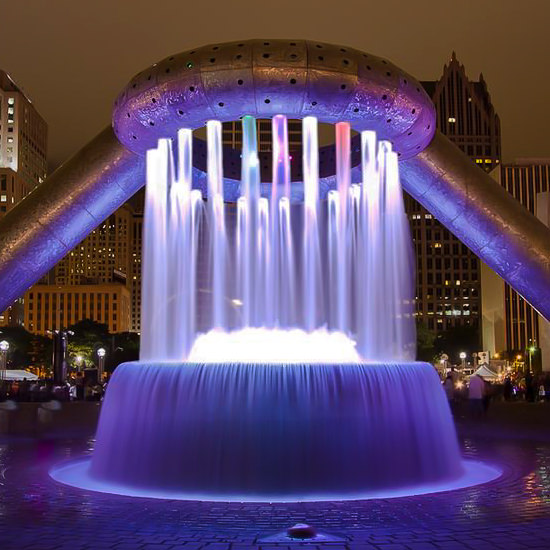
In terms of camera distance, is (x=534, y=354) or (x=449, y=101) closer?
(x=534, y=354)

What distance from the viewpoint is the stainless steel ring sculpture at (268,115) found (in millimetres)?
10867

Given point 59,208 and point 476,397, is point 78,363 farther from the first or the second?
point 59,208

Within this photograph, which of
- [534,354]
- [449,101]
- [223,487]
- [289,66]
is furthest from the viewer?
[449,101]

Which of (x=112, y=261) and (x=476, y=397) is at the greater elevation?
(x=112, y=261)

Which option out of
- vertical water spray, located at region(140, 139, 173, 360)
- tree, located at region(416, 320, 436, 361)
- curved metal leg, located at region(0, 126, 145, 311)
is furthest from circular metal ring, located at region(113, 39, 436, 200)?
tree, located at region(416, 320, 436, 361)

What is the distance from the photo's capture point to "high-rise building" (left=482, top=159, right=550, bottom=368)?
10869 cm

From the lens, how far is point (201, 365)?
33.3 ft

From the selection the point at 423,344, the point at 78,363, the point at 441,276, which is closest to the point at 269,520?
the point at 423,344

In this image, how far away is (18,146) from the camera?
140 m

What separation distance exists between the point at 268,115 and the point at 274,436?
4.73 metres

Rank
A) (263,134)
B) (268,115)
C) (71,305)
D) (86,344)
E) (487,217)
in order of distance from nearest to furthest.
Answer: (268,115) < (487,217) < (263,134) < (86,344) < (71,305)

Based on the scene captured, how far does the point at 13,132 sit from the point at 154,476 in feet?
457

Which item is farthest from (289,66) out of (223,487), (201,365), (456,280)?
(456,280)

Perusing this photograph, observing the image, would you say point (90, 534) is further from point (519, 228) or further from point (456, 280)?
point (456, 280)
